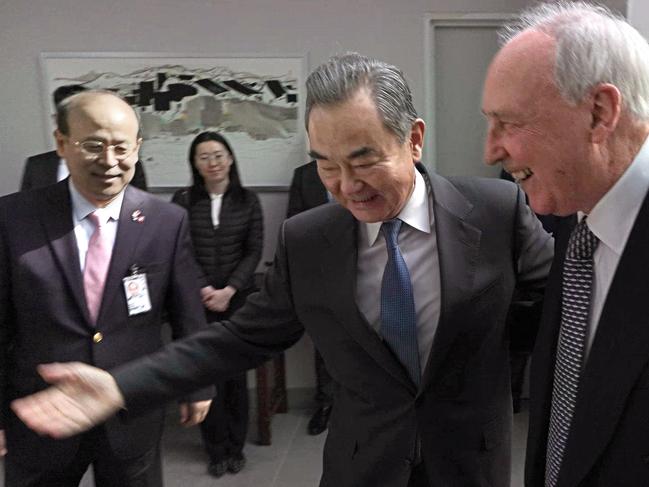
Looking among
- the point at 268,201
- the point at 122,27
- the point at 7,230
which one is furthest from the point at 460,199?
the point at 122,27

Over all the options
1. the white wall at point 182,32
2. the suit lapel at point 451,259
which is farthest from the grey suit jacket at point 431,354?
the white wall at point 182,32

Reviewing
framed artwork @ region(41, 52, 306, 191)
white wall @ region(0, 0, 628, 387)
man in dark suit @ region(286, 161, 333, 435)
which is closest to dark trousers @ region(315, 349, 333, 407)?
man in dark suit @ region(286, 161, 333, 435)

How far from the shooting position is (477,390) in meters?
1.28

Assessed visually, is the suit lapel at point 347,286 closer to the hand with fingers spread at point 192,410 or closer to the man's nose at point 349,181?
the man's nose at point 349,181

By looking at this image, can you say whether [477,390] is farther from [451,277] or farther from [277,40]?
[277,40]

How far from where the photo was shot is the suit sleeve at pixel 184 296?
184 centimetres

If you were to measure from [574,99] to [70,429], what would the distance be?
3.67 ft

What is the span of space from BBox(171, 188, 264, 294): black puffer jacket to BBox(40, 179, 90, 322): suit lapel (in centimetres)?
168

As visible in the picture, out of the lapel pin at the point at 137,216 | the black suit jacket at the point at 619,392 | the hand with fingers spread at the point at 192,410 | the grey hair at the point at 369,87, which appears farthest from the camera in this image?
the hand with fingers spread at the point at 192,410

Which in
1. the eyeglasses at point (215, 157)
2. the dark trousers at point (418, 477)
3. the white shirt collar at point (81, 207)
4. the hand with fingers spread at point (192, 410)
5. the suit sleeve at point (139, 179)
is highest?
the white shirt collar at point (81, 207)

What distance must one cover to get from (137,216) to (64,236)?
0.21m

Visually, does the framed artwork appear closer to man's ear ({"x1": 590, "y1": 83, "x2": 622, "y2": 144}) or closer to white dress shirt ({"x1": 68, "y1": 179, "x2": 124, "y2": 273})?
white dress shirt ({"x1": 68, "y1": 179, "x2": 124, "y2": 273})

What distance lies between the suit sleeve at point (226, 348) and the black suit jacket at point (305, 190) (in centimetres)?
219

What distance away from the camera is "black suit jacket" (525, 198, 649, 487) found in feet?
2.81
